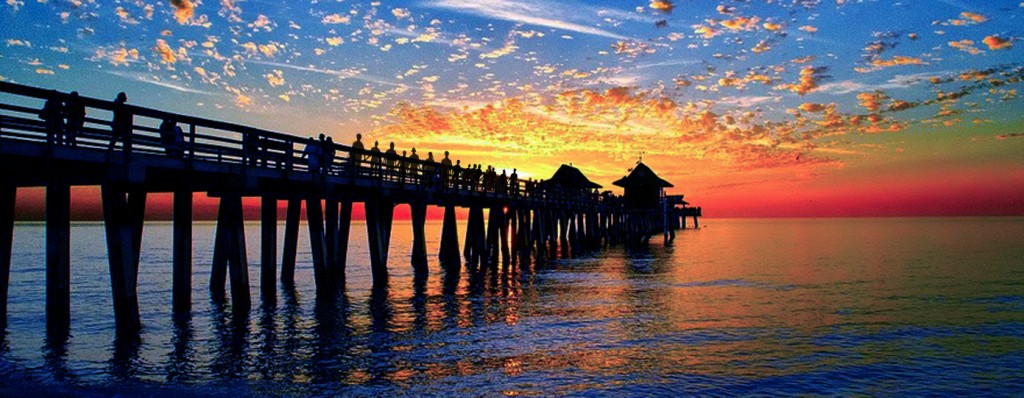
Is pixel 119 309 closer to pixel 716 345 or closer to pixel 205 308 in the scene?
pixel 205 308

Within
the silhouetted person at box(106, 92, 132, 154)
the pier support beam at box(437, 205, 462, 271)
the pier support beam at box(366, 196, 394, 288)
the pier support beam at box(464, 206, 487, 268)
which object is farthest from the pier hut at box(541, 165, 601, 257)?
the silhouetted person at box(106, 92, 132, 154)

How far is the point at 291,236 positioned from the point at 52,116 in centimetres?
965

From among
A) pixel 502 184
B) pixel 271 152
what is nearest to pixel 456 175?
pixel 502 184

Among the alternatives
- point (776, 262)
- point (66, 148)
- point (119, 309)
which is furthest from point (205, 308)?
point (776, 262)

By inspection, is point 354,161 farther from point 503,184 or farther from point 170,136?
point 503,184

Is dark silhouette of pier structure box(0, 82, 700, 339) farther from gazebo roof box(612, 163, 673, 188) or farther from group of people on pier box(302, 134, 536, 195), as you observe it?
gazebo roof box(612, 163, 673, 188)

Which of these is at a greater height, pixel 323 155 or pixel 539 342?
pixel 323 155

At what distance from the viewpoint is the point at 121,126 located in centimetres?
1212

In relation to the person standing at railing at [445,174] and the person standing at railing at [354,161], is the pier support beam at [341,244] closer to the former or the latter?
the person standing at railing at [354,161]

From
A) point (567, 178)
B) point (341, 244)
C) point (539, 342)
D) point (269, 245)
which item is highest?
point (567, 178)

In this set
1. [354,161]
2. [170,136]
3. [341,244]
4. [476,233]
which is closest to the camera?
[170,136]

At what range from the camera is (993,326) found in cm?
1603

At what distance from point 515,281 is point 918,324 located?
12.7 m

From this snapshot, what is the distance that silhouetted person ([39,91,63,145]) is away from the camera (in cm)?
1084
